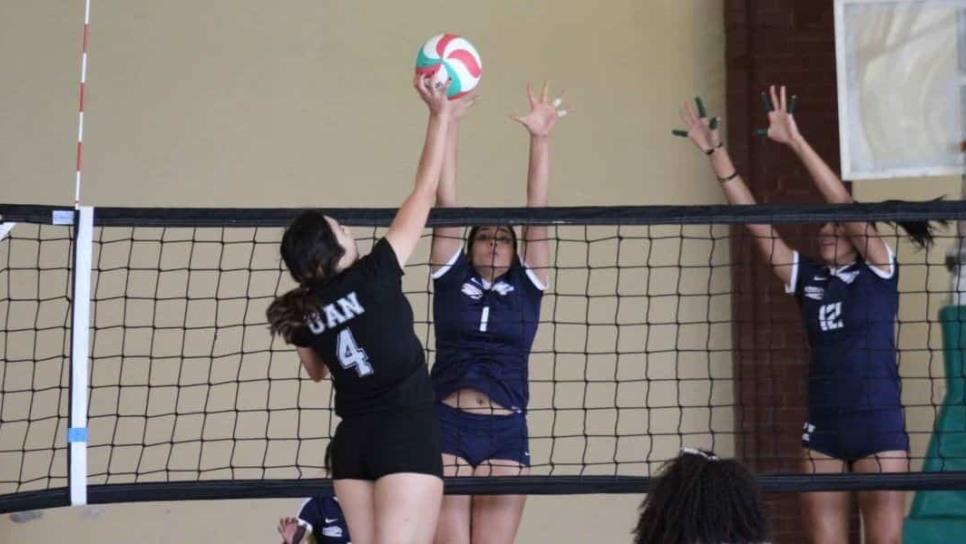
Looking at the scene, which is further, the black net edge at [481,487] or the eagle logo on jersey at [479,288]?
the eagle logo on jersey at [479,288]

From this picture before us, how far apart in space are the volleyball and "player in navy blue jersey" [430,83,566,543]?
208 mm

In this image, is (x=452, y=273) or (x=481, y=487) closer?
(x=481, y=487)

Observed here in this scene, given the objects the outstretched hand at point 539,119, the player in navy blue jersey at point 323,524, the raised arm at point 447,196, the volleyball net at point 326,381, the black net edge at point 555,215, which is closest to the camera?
the black net edge at point 555,215

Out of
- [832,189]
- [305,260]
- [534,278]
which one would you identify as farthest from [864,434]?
[305,260]

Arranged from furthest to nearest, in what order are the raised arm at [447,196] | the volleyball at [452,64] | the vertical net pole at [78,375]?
the raised arm at [447,196]
the volleyball at [452,64]
the vertical net pole at [78,375]

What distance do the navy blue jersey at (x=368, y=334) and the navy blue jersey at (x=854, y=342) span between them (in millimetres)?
1641

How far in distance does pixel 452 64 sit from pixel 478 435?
115 centimetres

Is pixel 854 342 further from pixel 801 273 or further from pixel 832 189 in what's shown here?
pixel 832 189

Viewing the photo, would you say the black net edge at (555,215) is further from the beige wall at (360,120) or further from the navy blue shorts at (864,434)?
the beige wall at (360,120)

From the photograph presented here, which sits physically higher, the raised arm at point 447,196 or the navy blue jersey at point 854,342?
the raised arm at point 447,196

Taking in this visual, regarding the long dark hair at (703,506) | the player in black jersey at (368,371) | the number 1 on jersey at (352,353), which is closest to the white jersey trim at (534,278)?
the player in black jersey at (368,371)

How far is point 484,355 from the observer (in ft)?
15.3

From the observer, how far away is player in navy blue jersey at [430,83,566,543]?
4.64 metres

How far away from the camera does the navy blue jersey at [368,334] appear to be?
380 cm
